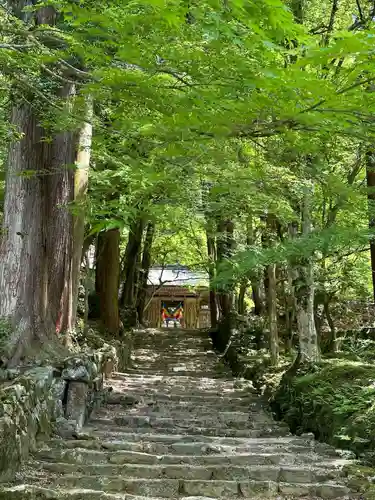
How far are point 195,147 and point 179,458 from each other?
11.7 feet

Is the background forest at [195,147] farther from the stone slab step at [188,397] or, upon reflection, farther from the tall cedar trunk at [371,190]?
the stone slab step at [188,397]

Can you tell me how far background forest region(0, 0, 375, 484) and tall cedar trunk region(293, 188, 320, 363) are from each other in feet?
0.09

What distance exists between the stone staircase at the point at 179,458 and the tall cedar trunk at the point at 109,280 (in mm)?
4761

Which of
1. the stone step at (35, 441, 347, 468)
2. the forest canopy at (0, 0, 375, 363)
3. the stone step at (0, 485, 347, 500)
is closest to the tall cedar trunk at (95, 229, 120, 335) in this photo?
the forest canopy at (0, 0, 375, 363)

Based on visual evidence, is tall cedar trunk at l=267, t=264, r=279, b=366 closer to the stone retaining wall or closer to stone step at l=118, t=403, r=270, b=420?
stone step at l=118, t=403, r=270, b=420

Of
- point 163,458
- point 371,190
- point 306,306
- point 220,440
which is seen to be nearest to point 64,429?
point 163,458

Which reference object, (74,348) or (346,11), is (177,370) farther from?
(346,11)

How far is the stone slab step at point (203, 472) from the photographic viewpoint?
5.70m

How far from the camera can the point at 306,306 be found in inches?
382

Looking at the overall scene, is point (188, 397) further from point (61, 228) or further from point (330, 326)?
point (330, 326)

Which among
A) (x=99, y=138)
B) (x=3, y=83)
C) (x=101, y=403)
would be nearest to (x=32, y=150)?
(x=99, y=138)

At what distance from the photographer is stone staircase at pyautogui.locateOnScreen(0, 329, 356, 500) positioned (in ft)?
17.3

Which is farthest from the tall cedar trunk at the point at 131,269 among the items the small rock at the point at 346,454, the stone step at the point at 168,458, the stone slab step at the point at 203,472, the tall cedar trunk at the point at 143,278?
Answer: the stone slab step at the point at 203,472

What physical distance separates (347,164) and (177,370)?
301 inches
